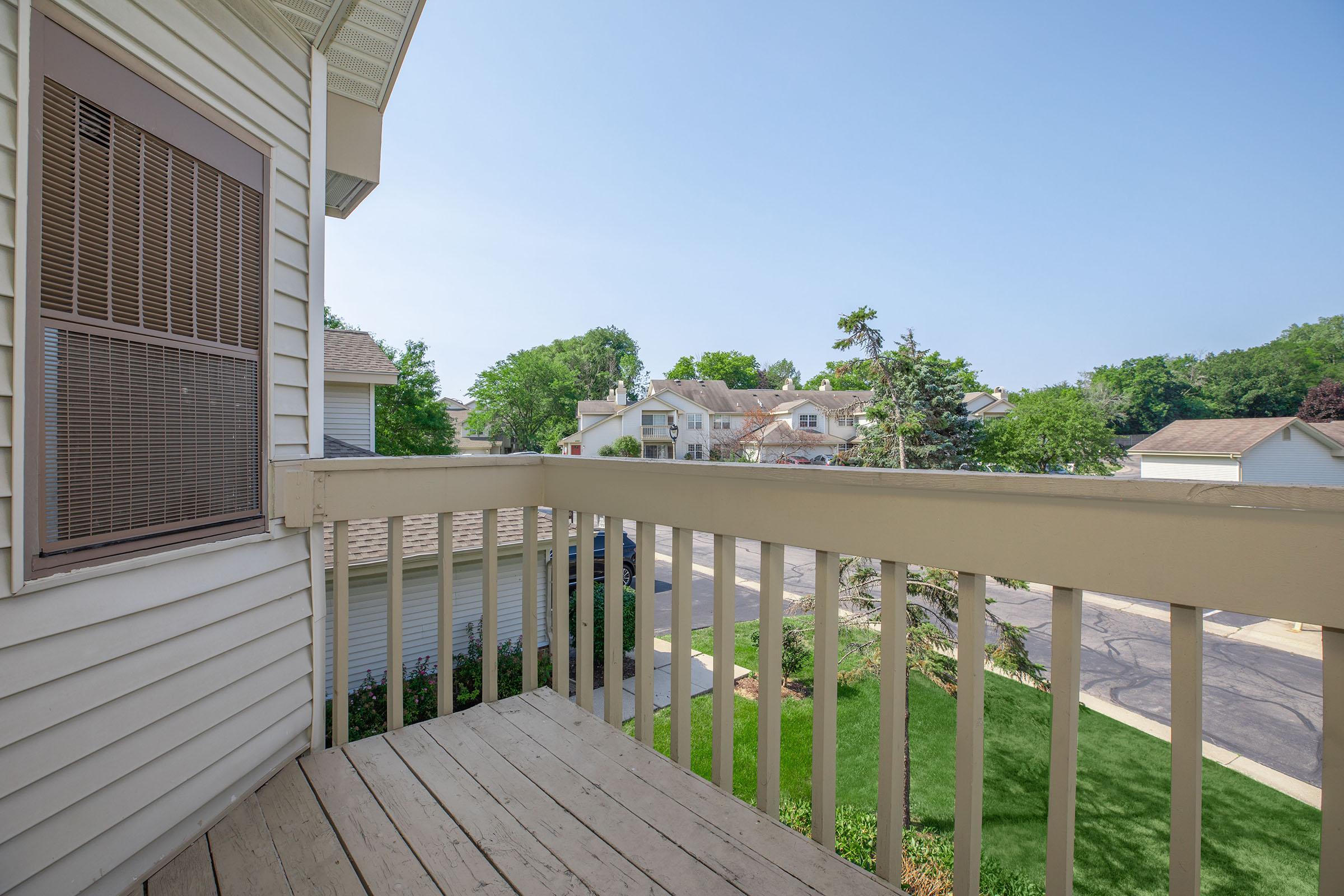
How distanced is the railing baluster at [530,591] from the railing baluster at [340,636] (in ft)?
1.65

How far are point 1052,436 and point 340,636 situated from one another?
18.1ft

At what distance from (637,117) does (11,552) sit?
64.5ft

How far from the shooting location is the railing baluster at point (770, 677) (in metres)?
1.29

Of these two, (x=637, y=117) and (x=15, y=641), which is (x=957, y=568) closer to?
(x=15, y=641)

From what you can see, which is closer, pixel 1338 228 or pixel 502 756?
pixel 502 756

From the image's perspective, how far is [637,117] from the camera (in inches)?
701

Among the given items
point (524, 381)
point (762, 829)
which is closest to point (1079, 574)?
point (762, 829)

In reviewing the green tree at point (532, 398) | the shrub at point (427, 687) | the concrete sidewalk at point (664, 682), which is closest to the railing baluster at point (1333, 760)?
the shrub at point (427, 687)

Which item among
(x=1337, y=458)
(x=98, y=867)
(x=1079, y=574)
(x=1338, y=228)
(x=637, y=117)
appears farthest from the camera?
(x=637, y=117)

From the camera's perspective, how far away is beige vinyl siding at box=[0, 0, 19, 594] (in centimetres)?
95

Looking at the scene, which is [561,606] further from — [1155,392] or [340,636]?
[1155,392]

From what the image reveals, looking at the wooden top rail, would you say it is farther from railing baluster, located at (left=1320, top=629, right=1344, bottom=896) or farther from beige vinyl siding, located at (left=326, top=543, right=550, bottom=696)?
beige vinyl siding, located at (left=326, top=543, right=550, bottom=696)

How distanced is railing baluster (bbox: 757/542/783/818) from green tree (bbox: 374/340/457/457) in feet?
44.5

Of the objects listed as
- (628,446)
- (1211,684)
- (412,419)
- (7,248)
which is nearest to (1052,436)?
(1211,684)
